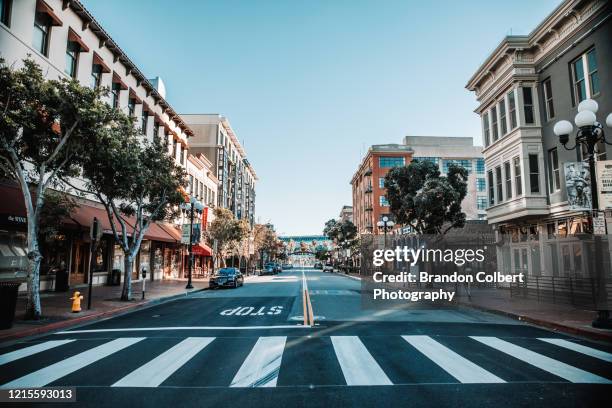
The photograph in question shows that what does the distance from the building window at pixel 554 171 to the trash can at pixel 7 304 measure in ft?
77.2

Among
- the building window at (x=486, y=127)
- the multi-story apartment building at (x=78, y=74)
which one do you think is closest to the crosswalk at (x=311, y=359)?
the multi-story apartment building at (x=78, y=74)

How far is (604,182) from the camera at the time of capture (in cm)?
1064

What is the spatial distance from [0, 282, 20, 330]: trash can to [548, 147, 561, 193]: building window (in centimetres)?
2354

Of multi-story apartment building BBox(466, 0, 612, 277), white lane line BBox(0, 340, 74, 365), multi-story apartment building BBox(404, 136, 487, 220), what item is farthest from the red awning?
multi-story apartment building BBox(404, 136, 487, 220)

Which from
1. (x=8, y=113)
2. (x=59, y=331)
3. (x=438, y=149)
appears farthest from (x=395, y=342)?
(x=438, y=149)

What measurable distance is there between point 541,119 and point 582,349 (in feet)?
57.8

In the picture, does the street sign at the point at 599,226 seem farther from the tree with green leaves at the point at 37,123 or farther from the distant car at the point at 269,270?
the distant car at the point at 269,270

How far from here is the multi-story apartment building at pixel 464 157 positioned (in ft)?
212

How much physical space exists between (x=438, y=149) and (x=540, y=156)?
52801mm

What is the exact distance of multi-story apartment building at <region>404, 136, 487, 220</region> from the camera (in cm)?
6471

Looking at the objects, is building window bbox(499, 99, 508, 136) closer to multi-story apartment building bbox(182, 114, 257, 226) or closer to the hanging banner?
the hanging banner

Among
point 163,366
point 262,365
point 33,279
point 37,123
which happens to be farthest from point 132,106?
point 262,365

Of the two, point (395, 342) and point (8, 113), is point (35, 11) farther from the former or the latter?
point (395, 342)

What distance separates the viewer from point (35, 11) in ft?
64.6
